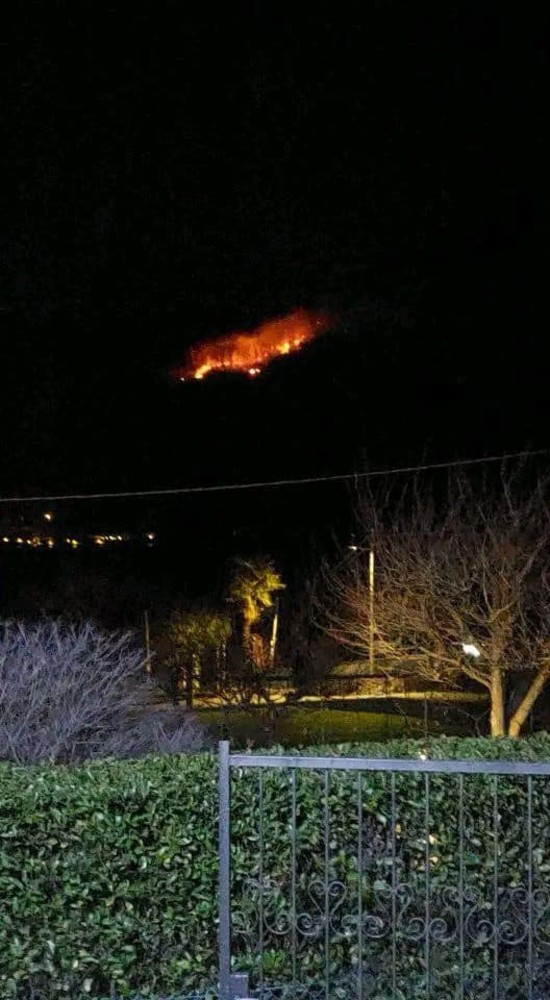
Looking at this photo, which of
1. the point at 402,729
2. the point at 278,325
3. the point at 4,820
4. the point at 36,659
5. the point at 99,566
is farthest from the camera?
the point at 99,566

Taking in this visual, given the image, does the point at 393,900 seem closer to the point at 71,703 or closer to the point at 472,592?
the point at 71,703

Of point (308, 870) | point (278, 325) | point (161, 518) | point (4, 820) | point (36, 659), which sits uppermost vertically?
point (278, 325)

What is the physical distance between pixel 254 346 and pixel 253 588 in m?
6.82

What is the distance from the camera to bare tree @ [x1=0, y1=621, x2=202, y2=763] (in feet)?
31.4

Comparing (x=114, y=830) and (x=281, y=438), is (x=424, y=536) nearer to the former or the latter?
(x=114, y=830)

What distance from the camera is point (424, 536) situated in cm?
1548

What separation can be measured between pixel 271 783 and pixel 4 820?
1.17 metres

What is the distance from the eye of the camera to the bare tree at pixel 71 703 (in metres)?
9.59

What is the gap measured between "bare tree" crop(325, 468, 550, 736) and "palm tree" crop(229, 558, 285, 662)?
1269cm

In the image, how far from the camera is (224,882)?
4.33 meters

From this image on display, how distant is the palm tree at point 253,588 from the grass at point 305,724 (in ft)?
19.4

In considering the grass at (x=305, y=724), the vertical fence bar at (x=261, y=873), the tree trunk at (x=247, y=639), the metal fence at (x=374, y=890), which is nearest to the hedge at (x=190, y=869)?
the metal fence at (x=374, y=890)

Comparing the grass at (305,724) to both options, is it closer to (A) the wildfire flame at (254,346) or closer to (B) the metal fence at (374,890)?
(A) the wildfire flame at (254,346)

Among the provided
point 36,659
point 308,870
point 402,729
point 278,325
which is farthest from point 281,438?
point 308,870
